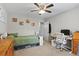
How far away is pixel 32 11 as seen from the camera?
1242 millimetres

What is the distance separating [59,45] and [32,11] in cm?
70

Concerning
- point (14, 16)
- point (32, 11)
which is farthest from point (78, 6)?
point (14, 16)

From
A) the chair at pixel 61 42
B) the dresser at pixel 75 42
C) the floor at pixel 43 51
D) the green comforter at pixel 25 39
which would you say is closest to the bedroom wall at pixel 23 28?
the green comforter at pixel 25 39

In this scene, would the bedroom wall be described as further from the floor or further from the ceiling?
the floor

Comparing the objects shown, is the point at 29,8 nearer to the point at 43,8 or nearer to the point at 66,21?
the point at 43,8

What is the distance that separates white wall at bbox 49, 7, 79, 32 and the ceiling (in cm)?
7

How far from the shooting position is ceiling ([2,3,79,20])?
1.13m

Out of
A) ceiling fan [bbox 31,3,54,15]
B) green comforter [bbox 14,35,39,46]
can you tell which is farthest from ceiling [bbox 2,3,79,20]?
green comforter [bbox 14,35,39,46]

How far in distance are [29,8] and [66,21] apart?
1.69ft

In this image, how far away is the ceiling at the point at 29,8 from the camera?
1.13 meters

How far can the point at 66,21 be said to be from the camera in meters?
1.30

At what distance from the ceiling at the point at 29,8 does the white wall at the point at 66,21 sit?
0.07 meters

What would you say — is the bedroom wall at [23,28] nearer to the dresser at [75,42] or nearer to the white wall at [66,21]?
the white wall at [66,21]

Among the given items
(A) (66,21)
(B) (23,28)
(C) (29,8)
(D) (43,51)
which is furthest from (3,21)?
(A) (66,21)
